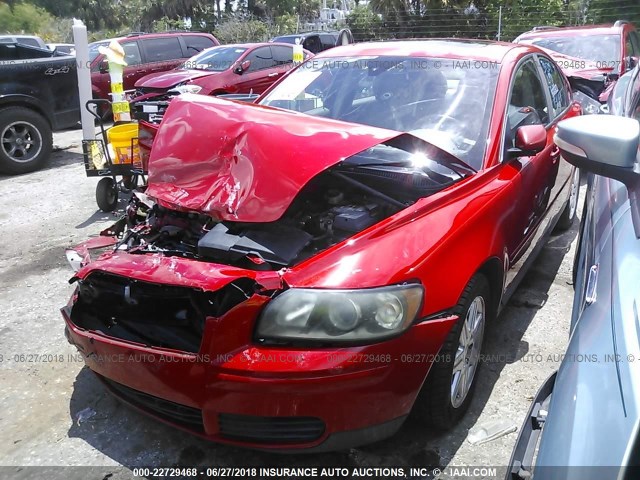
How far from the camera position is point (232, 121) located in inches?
111

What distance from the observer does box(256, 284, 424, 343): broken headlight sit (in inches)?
79.0

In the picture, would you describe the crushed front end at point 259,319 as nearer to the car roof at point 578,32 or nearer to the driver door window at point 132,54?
the car roof at point 578,32

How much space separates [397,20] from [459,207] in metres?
17.2

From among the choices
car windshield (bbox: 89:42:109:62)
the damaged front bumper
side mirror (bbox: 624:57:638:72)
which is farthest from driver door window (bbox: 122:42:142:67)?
the damaged front bumper

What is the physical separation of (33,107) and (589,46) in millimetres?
7872

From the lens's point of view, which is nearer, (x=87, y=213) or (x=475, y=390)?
(x=475, y=390)

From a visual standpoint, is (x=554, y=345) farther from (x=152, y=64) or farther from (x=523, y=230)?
(x=152, y=64)

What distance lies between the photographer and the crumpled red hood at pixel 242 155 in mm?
2510

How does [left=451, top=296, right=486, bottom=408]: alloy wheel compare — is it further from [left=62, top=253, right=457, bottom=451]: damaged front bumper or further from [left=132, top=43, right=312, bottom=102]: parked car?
[left=132, top=43, right=312, bottom=102]: parked car

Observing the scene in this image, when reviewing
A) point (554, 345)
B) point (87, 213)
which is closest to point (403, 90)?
point (554, 345)

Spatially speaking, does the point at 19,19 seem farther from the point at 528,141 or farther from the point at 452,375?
the point at 452,375

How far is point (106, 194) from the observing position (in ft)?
18.8

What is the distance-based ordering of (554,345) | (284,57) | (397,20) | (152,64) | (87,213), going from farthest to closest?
(397,20) → (152,64) → (284,57) → (87,213) → (554,345)

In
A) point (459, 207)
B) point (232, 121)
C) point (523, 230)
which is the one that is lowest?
point (523, 230)
